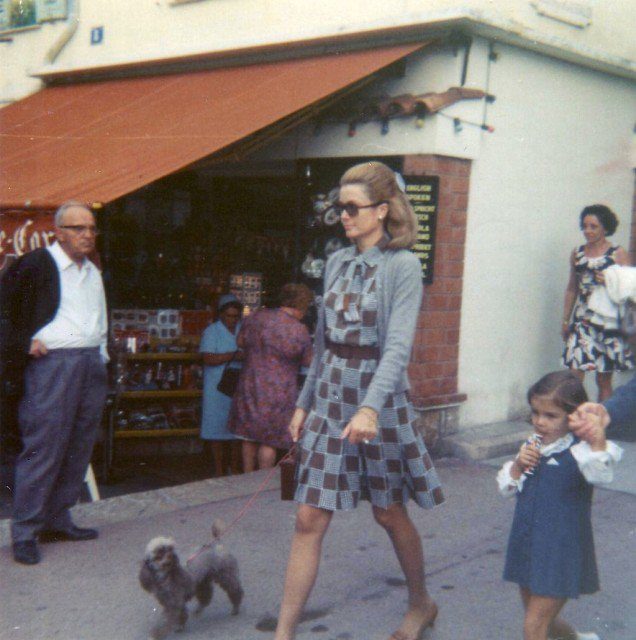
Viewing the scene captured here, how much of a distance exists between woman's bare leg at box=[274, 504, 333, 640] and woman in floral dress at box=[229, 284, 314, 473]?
3.08 m

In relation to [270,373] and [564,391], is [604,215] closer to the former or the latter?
[270,373]

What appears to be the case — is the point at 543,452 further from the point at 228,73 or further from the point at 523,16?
the point at 228,73

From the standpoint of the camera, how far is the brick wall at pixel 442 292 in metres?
6.50

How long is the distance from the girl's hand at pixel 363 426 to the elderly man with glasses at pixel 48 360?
1.85 m

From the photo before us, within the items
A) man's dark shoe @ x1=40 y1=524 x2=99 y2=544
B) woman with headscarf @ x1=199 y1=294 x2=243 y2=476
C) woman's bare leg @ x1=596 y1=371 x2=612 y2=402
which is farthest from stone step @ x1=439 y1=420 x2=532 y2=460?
man's dark shoe @ x1=40 y1=524 x2=99 y2=544

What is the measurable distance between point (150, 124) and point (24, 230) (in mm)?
1923

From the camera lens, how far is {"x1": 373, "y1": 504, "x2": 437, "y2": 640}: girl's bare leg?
3395 mm

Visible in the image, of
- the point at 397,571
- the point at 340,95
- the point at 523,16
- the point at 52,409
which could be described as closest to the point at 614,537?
the point at 397,571

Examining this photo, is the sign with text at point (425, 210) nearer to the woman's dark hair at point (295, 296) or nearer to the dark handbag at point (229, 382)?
the woman's dark hair at point (295, 296)

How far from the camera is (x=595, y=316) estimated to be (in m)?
6.79

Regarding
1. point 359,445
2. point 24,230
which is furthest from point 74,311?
point 359,445

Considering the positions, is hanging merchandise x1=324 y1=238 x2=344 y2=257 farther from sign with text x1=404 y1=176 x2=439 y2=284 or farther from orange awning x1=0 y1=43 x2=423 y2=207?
orange awning x1=0 y1=43 x2=423 y2=207

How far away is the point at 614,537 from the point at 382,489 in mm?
2101

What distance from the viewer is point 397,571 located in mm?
4367
